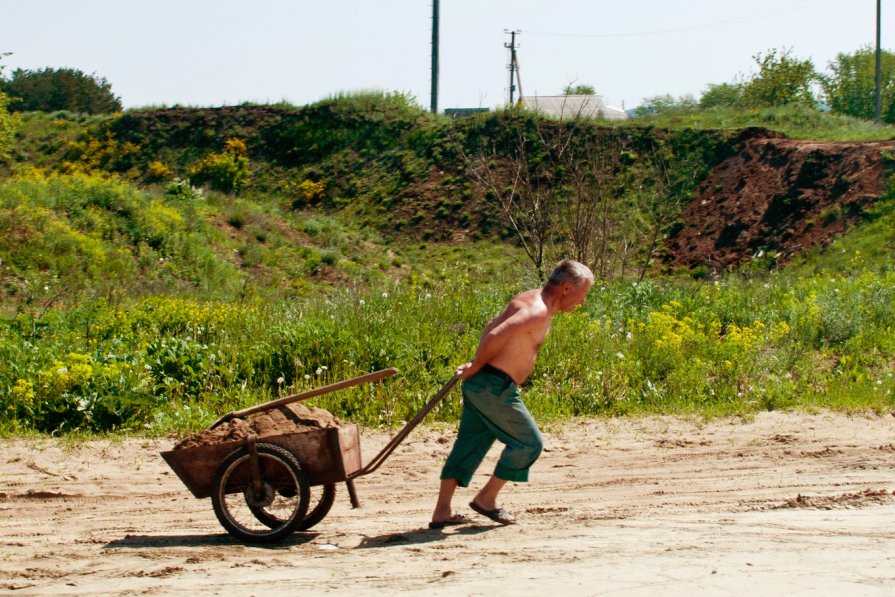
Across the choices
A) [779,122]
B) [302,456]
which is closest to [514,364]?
[302,456]

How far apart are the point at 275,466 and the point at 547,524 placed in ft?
5.73

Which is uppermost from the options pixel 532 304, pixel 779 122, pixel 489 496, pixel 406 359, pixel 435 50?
pixel 435 50

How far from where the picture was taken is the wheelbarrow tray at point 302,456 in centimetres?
611

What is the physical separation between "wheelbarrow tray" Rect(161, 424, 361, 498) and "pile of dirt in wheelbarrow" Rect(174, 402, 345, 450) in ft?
0.16

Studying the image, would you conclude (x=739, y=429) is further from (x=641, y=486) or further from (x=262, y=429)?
(x=262, y=429)

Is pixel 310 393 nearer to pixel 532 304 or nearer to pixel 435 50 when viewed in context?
pixel 532 304

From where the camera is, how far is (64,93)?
60938 millimetres

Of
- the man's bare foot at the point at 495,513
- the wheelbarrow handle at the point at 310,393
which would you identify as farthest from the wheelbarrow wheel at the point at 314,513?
the man's bare foot at the point at 495,513

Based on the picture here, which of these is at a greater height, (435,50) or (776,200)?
(435,50)

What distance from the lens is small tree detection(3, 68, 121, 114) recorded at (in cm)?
6081

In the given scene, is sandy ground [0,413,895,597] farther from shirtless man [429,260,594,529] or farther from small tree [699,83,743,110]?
small tree [699,83,743,110]

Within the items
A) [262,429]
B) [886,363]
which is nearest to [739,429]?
[886,363]

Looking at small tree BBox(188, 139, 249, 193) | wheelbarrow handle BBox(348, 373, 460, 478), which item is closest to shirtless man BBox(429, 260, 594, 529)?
wheelbarrow handle BBox(348, 373, 460, 478)

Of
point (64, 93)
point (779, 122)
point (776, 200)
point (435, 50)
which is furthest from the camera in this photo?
point (64, 93)
